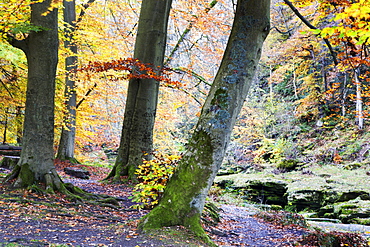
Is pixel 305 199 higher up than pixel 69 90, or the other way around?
pixel 69 90

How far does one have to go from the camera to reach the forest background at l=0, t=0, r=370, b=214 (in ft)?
34.4

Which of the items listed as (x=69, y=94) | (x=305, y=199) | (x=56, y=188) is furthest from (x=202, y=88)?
(x=56, y=188)

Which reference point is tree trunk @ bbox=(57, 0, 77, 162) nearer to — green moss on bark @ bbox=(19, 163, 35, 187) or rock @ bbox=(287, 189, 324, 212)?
green moss on bark @ bbox=(19, 163, 35, 187)

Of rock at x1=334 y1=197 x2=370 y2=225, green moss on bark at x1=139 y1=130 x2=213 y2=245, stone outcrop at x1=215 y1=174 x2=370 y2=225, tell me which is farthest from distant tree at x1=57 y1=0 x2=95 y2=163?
rock at x1=334 y1=197 x2=370 y2=225

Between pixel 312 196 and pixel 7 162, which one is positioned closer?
pixel 7 162

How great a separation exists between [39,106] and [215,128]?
3.80m

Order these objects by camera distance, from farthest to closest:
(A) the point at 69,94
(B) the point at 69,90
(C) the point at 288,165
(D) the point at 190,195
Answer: (C) the point at 288,165
(A) the point at 69,94
(B) the point at 69,90
(D) the point at 190,195

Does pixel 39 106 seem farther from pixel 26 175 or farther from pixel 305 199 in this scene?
pixel 305 199

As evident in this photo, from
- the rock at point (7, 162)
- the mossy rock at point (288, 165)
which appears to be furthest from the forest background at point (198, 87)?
the rock at point (7, 162)

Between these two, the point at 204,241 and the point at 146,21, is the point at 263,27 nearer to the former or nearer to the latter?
the point at 204,241

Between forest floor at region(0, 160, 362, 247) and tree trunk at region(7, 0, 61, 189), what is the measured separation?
1.50 feet

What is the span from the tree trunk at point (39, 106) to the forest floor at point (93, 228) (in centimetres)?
46

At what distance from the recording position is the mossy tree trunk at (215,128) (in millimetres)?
4039

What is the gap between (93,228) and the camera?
4.47 meters
